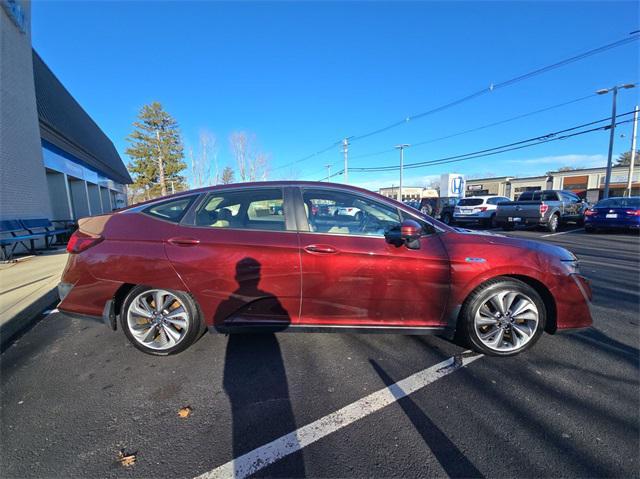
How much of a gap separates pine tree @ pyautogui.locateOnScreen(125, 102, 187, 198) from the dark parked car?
49.7 metres

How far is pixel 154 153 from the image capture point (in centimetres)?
4775

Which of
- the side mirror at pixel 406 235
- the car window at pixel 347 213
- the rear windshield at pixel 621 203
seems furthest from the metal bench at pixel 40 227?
the rear windshield at pixel 621 203

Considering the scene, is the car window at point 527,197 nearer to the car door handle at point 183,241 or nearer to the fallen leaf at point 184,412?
the car door handle at point 183,241

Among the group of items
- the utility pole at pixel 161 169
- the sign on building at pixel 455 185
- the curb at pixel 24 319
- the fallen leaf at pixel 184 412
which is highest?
the utility pole at pixel 161 169

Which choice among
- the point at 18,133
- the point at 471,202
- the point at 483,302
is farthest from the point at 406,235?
the point at 471,202

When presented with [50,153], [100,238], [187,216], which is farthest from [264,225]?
[50,153]

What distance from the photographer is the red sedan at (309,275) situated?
275cm

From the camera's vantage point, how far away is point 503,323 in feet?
9.41

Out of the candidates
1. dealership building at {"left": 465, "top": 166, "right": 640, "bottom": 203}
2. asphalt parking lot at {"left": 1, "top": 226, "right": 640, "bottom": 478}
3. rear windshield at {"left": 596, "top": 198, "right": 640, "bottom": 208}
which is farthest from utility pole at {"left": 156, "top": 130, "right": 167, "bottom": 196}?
dealership building at {"left": 465, "top": 166, "right": 640, "bottom": 203}

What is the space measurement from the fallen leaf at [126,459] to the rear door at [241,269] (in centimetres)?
115

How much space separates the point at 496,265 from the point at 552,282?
59 centimetres

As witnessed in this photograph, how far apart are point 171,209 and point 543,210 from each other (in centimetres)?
1499

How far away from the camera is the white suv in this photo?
16.2m

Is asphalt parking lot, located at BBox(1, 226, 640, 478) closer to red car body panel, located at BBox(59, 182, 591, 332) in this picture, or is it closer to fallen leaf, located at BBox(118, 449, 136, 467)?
fallen leaf, located at BBox(118, 449, 136, 467)
